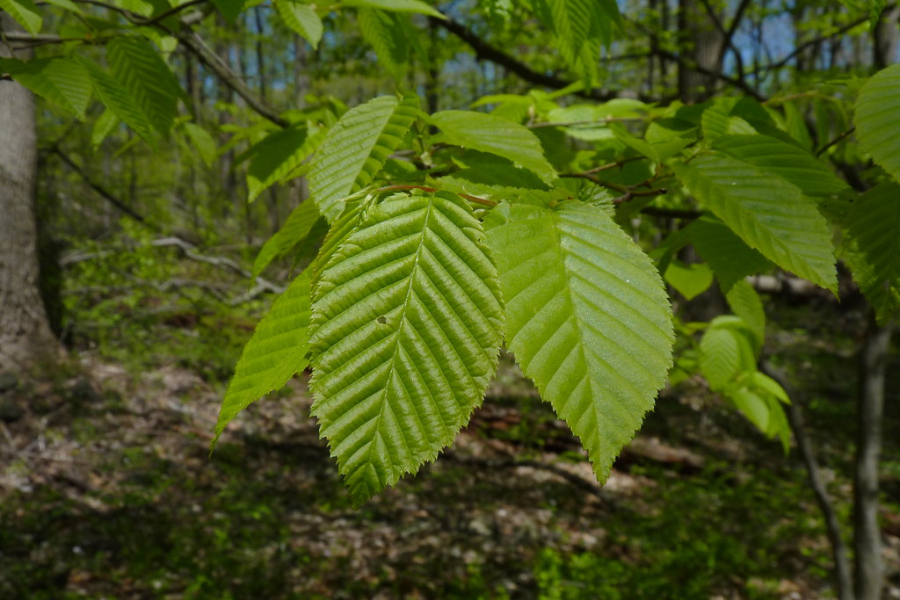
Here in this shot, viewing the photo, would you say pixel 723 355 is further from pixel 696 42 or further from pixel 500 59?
pixel 696 42

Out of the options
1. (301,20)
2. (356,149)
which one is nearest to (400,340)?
(356,149)

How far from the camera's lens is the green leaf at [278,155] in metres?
1.02

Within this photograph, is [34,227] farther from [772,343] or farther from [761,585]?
[772,343]

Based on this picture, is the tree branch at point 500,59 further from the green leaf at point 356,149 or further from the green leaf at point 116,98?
the green leaf at point 356,149

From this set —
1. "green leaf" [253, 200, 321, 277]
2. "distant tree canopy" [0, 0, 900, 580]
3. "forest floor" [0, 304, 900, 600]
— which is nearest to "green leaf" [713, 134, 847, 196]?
"distant tree canopy" [0, 0, 900, 580]

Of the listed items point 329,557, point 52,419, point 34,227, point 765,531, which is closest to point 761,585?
point 765,531

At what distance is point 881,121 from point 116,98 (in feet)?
3.41

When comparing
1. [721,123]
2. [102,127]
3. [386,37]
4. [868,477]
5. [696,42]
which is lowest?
[868,477]

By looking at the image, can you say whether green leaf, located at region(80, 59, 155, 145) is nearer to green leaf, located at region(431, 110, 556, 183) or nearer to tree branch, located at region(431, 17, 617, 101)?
green leaf, located at region(431, 110, 556, 183)

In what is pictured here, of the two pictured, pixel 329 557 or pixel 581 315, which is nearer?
pixel 581 315

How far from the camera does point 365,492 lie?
389mm

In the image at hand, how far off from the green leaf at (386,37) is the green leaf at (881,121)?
2.72 feet

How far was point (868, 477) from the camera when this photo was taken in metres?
2.45

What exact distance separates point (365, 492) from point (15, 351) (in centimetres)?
550
